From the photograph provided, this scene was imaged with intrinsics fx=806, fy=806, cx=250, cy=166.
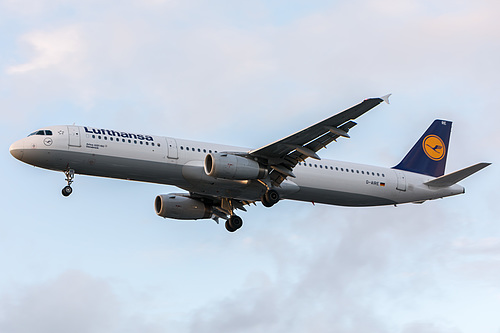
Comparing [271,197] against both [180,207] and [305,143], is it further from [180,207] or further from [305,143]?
[180,207]

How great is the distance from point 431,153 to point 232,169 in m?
16.3

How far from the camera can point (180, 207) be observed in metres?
49.2

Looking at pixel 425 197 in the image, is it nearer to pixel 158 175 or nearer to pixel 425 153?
pixel 425 153

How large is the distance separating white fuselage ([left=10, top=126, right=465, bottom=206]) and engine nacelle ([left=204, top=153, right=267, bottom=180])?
1.06 m

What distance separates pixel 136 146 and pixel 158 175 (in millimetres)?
1928

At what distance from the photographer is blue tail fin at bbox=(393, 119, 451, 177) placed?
51.2 metres

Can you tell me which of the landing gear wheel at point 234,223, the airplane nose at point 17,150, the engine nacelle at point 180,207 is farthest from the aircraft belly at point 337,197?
the airplane nose at point 17,150

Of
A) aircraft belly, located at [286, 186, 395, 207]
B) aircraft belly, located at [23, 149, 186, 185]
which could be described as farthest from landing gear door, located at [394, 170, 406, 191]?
aircraft belly, located at [23, 149, 186, 185]

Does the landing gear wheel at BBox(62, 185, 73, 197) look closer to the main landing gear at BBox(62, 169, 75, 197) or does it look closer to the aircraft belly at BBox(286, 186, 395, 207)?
the main landing gear at BBox(62, 169, 75, 197)

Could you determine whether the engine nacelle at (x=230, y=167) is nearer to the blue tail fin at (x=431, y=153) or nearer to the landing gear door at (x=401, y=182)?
the landing gear door at (x=401, y=182)

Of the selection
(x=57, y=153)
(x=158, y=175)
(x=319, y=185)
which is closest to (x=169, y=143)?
(x=158, y=175)

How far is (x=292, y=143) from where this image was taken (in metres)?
42.3

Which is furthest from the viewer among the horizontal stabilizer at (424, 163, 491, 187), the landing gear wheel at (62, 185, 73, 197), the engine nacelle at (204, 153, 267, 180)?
the horizontal stabilizer at (424, 163, 491, 187)

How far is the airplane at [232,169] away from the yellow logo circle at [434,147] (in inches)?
Result: 78.7
